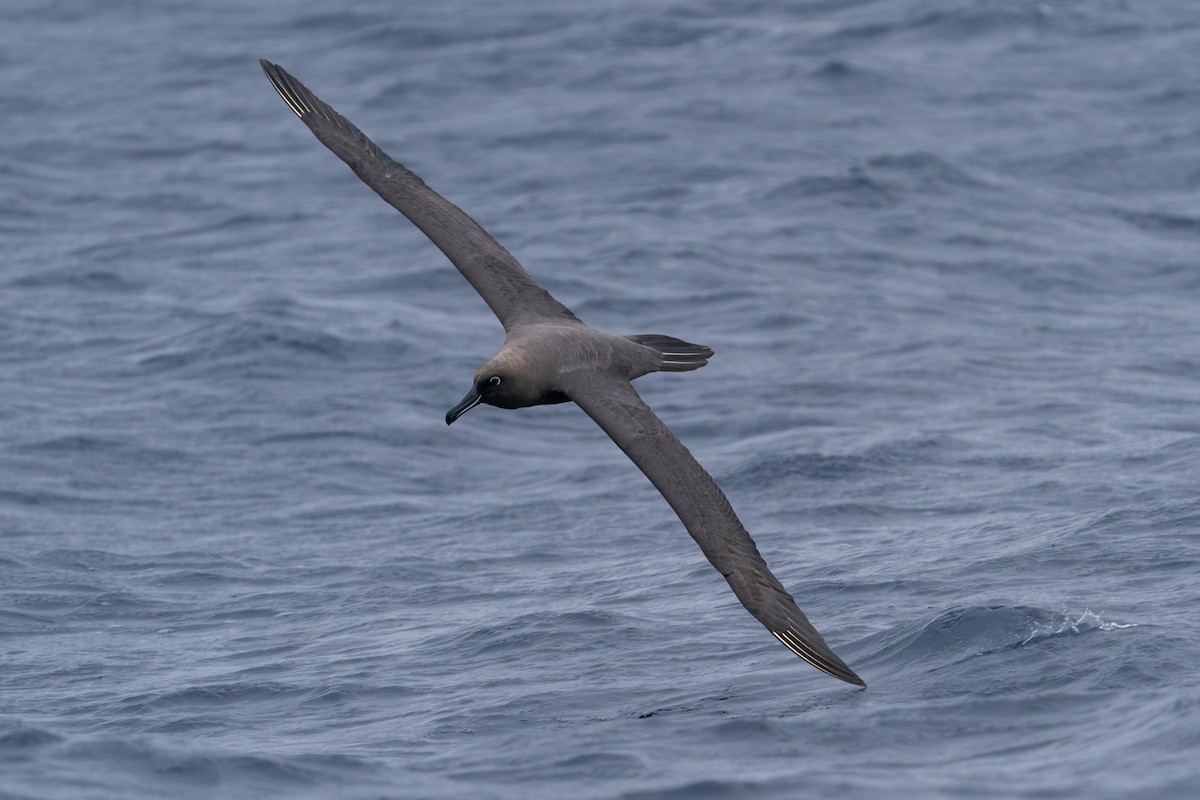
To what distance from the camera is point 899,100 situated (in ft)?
105

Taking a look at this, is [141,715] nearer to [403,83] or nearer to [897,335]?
[897,335]

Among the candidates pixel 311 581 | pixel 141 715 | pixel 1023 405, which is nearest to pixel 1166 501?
pixel 1023 405

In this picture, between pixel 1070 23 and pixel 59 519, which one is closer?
pixel 59 519

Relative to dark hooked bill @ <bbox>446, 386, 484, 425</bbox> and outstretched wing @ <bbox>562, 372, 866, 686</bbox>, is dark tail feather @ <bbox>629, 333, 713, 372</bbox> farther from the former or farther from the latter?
dark hooked bill @ <bbox>446, 386, 484, 425</bbox>

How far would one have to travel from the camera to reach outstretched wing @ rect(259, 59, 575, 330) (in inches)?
580

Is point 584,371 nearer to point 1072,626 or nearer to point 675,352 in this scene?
point 675,352

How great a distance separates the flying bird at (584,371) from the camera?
1220cm

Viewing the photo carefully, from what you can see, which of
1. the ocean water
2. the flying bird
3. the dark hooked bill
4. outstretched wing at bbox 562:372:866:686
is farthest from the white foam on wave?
the dark hooked bill

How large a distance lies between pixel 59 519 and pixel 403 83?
17742 mm

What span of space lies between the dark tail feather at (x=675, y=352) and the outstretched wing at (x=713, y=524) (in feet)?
3.87

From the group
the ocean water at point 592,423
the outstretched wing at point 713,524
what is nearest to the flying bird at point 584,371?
the outstretched wing at point 713,524

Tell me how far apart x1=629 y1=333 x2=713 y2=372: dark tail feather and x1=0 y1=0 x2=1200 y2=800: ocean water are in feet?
7.34

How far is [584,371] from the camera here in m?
13.8

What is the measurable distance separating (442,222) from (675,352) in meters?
2.23
